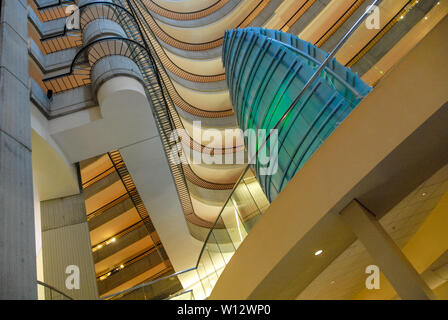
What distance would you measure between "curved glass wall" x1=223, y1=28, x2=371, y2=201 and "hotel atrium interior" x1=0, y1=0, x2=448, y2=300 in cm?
4

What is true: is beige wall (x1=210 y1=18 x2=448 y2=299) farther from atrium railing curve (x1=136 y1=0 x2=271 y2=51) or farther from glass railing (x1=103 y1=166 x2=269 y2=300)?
atrium railing curve (x1=136 y1=0 x2=271 y2=51)

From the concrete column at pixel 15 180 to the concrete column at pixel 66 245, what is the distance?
513cm

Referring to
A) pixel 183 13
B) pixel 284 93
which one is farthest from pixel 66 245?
pixel 183 13

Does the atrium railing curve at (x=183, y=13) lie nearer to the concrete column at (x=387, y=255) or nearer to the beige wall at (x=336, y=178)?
the beige wall at (x=336, y=178)

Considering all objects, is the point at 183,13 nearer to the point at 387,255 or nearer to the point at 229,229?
the point at 229,229

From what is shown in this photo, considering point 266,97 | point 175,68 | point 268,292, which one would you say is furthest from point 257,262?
point 175,68

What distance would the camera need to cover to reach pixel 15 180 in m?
5.96

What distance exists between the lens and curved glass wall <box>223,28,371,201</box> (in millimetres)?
7105

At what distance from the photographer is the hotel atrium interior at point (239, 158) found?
4336 mm

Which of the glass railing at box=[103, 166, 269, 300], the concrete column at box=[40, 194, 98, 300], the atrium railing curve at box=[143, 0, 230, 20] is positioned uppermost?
the atrium railing curve at box=[143, 0, 230, 20]

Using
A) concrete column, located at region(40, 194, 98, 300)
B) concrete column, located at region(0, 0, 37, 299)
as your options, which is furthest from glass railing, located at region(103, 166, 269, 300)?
concrete column, located at region(40, 194, 98, 300)

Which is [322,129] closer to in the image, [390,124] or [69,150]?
[390,124]

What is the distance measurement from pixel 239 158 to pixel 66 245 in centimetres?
1319

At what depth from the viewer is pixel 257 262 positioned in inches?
213
